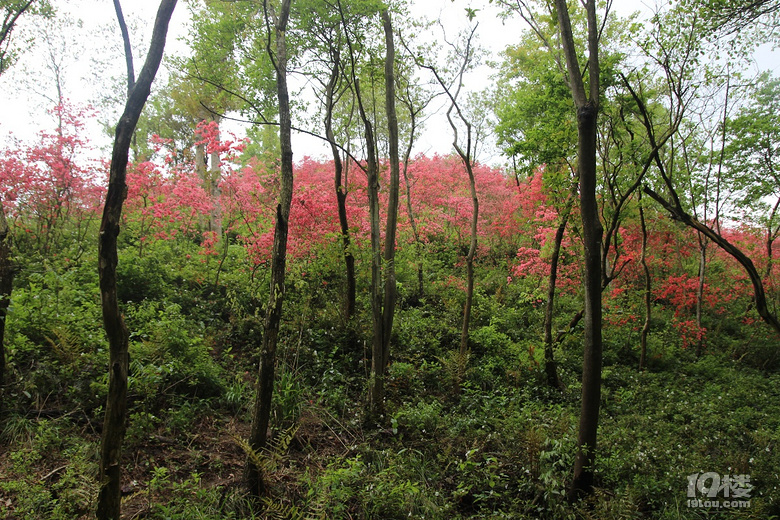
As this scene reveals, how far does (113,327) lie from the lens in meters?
2.78

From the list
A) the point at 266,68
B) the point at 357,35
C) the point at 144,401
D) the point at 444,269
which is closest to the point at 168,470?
the point at 144,401

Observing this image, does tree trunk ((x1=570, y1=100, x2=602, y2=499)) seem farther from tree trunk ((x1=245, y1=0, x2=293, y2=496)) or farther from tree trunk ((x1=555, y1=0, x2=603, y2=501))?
tree trunk ((x1=245, y1=0, x2=293, y2=496))

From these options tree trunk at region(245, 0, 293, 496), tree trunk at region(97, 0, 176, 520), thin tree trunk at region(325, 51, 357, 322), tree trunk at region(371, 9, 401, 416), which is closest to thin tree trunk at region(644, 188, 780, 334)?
tree trunk at region(371, 9, 401, 416)

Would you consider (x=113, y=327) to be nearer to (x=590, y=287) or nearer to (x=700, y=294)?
(x=590, y=287)

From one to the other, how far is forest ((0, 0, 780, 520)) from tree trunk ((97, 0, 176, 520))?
0.02 m

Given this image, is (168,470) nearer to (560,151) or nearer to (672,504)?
(672,504)

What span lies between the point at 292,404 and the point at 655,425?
5.31 meters

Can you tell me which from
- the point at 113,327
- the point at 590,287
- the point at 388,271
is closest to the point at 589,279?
the point at 590,287

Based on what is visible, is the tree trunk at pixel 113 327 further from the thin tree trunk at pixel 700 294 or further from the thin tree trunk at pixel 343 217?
the thin tree trunk at pixel 700 294

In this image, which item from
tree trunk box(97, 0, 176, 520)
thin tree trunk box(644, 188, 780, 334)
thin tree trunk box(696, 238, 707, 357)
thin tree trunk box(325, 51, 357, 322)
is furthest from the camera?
thin tree trunk box(696, 238, 707, 357)

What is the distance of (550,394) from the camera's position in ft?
22.4

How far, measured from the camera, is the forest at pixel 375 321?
12.5 feet

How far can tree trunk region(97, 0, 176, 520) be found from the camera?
2.75 meters

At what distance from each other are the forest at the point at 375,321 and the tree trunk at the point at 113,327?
0.02m
